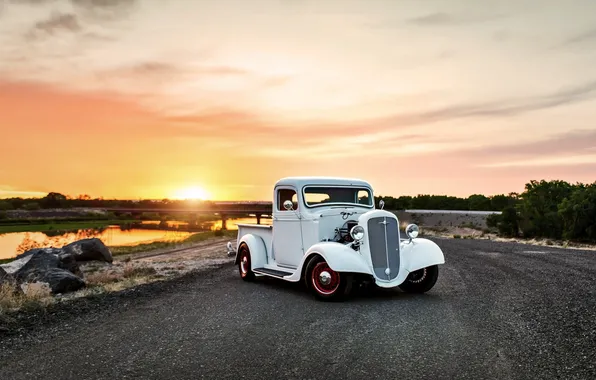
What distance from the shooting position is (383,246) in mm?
10281

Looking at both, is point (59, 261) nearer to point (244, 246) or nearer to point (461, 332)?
point (244, 246)

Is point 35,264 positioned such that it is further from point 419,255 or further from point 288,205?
point 419,255

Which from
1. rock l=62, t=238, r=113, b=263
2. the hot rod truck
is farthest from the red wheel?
rock l=62, t=238, r=113, b=263

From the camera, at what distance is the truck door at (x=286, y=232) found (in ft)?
38.4

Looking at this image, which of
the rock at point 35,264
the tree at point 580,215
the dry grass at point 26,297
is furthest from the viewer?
the tree at point 580,215

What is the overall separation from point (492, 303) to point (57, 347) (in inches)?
305

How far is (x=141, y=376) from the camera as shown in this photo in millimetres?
5652

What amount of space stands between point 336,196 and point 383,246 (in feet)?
8.54

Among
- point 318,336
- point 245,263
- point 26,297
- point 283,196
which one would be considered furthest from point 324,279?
point 26,297

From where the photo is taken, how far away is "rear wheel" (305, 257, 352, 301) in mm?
9852

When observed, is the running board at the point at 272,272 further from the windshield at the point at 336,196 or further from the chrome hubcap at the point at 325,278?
the windshield at the point at 336,196

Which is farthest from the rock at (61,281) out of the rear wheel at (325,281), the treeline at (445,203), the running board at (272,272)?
the treeline at (445,203)

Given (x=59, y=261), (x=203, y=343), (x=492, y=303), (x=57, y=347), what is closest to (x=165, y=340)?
(x=203, y=343)

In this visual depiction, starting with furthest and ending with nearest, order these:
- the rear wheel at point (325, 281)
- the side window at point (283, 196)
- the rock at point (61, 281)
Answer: the side window at point (283, 196)
the rock at point (61, 281)
the rear wheel at point (325, 281)
